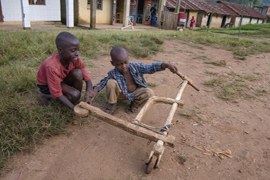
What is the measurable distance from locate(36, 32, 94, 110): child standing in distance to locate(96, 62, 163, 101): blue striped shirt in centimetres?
26

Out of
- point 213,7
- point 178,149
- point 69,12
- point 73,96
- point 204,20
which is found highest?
point 213,7

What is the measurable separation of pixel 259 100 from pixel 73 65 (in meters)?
3.13

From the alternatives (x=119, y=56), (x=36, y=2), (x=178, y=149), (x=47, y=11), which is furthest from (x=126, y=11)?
(x=178, y=149)

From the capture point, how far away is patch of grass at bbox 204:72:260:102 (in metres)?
4.12

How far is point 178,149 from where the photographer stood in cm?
254

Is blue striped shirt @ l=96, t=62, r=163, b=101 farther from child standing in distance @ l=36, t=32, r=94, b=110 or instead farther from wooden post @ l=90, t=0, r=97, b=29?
wooden post @ l=90, t=0, r=97, b=29

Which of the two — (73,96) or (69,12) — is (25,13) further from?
(73,96)

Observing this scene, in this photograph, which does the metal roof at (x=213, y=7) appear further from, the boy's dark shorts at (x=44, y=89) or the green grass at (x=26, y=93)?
the boy's dark shorts at (x=44, y=89)

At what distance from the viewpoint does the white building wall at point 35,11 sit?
11062mm

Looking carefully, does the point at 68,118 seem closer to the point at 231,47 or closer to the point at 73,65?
the point at 73,65

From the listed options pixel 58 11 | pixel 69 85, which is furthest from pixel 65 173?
pixel 58 11

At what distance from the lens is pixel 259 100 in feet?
13.3

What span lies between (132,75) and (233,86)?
242 centimetres

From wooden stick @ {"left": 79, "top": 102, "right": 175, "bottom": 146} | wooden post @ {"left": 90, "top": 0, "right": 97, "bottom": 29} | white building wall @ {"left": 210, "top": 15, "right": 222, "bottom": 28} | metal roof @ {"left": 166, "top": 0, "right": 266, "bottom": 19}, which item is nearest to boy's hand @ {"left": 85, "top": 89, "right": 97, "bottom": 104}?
wooden stick @ {"left": 79, "top": 102, "right": 175, "bottom": 146}
